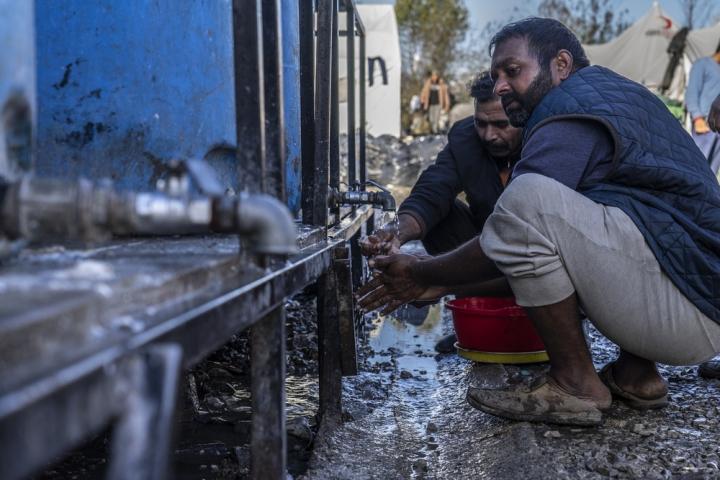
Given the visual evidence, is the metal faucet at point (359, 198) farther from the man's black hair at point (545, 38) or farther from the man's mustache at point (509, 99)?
the man's black hair at point (545, 38)

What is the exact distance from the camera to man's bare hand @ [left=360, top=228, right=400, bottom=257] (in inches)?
126

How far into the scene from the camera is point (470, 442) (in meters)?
2.56

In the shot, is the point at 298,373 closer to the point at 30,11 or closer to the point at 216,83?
the point at 216,83

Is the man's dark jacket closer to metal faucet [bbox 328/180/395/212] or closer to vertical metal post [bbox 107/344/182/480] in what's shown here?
metal faucet [bbox 328/180/395/212]

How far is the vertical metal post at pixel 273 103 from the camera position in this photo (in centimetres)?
181

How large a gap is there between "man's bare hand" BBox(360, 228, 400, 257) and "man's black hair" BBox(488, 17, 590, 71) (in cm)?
94

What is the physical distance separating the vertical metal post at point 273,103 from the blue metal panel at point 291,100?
119 cm

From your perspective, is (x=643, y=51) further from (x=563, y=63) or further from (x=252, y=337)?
(x=252, y=337)

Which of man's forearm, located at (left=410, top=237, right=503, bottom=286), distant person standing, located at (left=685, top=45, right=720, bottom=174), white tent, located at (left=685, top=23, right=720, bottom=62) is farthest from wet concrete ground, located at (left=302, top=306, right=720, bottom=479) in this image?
white tent, located at (left=685, top=23, right=720, bottom=62)

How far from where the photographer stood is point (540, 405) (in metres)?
2.42

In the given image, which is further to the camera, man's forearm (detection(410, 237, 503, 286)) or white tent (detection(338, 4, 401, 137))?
white tent (detection(338, 4, 401, 137))

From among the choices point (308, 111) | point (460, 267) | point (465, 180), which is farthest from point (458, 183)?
point (308, 111)

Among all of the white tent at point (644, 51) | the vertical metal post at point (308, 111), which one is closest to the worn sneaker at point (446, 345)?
the vertical metal post at point (308, 111)

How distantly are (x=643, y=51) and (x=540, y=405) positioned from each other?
18.9 meters
